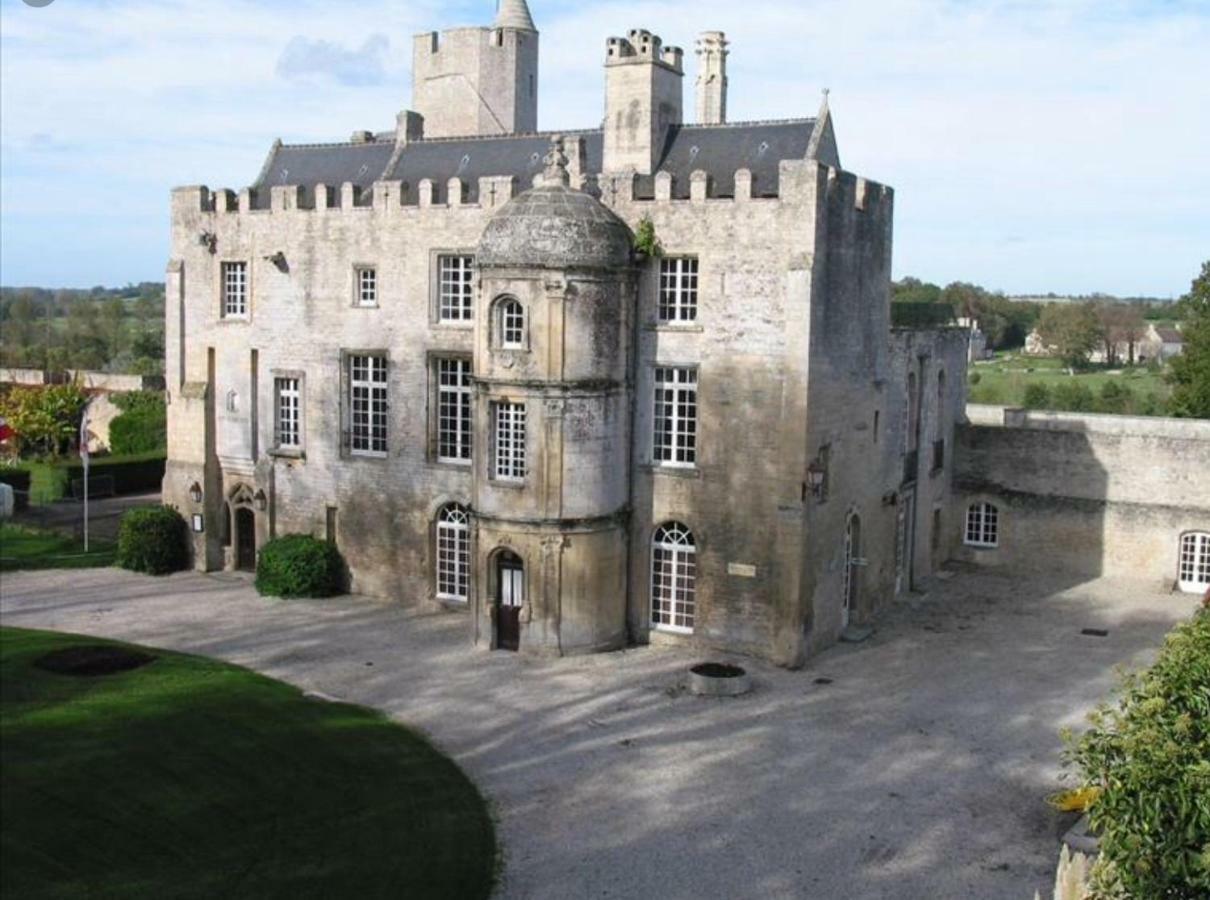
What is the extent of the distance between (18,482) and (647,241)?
26.9 metres

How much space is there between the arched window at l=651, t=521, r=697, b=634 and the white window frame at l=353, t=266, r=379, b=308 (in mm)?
9344

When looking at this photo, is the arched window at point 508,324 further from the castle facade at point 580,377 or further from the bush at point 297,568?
the bush at point 297,568

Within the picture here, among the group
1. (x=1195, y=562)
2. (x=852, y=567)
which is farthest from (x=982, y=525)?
(x=852, y=567)

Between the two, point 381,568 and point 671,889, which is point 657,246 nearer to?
point 381,568

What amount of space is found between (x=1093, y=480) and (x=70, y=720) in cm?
2863

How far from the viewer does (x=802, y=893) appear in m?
16.4

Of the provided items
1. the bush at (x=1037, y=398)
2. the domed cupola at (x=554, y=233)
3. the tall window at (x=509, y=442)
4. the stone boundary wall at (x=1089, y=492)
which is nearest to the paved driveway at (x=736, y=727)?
the stone boundary wall at (x=1089, y=492)

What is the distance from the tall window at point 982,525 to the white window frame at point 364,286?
61.2 ft

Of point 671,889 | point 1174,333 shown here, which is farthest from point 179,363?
point 1174,333

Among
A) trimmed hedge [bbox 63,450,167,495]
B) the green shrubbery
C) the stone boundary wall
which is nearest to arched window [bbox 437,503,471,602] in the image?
the stone boundary wall

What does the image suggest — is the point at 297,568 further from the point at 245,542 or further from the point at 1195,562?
the point at 1195,562

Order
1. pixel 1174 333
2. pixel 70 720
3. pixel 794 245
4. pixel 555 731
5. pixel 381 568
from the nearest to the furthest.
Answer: pixel 70 720
pixel 555 731
pixel 794 245
pixel 381 568
pixel 1174 333

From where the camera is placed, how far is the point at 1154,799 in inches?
492

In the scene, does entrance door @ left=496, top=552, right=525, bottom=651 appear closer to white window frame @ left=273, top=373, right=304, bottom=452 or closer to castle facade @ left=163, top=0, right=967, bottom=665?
castle facade @ left=163, top=0, right=967, bottom=665
